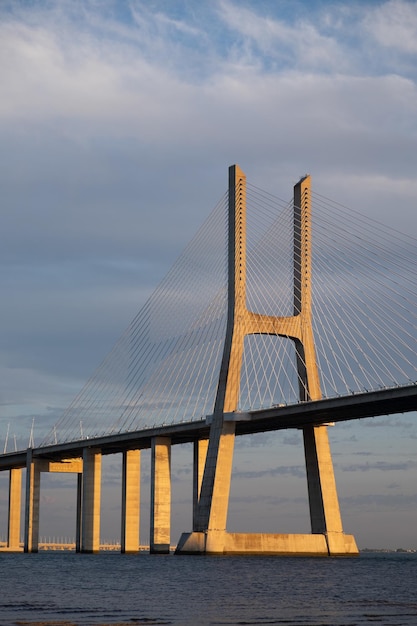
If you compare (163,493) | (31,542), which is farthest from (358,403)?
(31,542)

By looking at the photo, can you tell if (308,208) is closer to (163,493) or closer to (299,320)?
(299,320)

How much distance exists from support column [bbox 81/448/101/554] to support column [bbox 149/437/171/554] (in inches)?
503

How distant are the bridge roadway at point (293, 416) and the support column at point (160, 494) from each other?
1121 millimetres

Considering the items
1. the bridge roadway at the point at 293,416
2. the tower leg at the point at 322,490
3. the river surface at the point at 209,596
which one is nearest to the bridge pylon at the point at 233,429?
the tower leg at the point at 322,490

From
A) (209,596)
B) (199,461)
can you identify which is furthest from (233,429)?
(209,596)

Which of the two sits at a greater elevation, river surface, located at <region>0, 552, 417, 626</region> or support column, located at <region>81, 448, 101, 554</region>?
support column, located at <region>81, 448, 101, 554</region>

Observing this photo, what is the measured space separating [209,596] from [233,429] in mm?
34209

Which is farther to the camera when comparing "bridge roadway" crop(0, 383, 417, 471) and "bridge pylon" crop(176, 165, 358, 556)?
"bridge pylon" crop(176, 165, 358, 556)

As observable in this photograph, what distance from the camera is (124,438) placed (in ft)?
297

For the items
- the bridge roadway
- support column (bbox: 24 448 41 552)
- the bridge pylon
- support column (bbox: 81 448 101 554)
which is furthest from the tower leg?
support column (bbox: 24 448 41 552)

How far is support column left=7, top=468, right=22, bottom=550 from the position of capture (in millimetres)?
128750

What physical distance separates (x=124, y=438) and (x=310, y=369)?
21.2 m

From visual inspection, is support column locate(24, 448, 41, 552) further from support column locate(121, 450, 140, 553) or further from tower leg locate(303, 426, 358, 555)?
tower leg locate(303, 426, 358, 555)

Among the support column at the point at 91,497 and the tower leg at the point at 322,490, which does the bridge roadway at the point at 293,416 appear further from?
the support column at the point at 91,497
